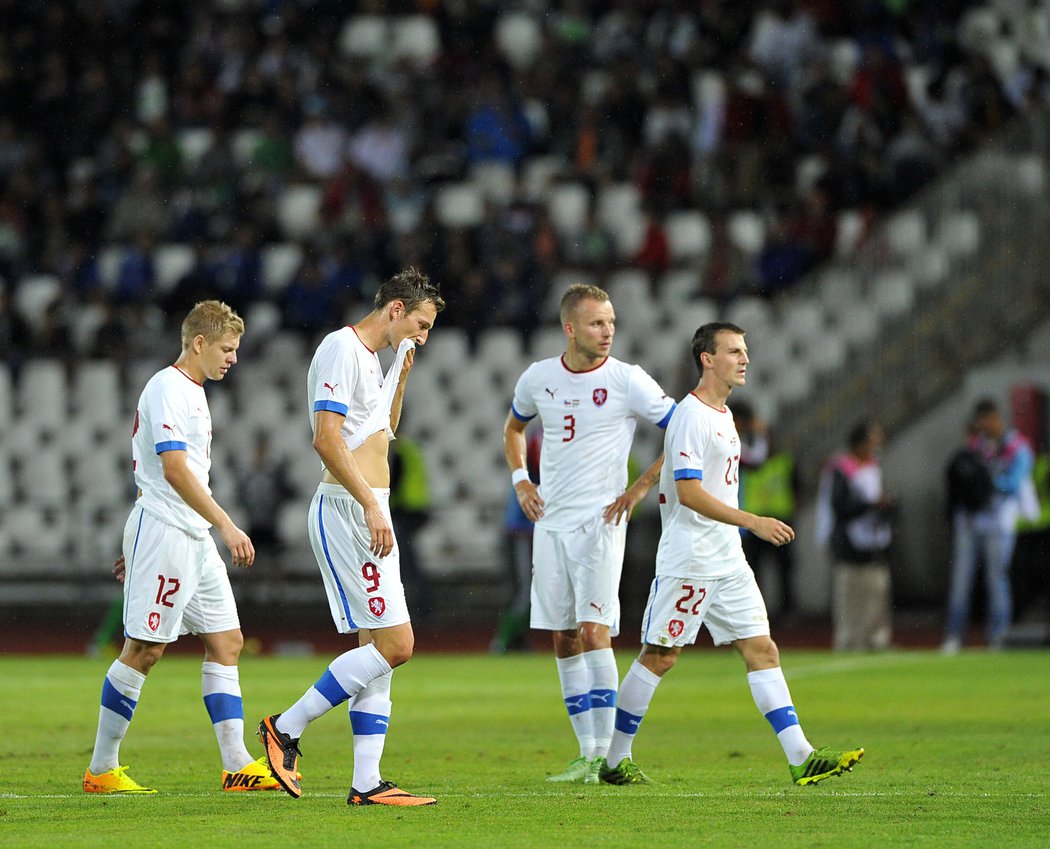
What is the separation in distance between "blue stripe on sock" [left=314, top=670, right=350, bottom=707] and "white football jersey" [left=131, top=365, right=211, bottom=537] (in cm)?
Result: 103

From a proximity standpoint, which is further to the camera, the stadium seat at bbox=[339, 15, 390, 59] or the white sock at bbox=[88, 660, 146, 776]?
the stadium seat at bbox=[339, 15, 390, 59]

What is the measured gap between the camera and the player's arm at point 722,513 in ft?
26.9

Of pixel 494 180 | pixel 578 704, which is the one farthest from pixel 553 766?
pixel 494 180

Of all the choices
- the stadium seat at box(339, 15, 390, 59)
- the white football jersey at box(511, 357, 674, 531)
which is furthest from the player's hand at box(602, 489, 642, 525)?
the stadium seat at box(339, 15, 390, 59)

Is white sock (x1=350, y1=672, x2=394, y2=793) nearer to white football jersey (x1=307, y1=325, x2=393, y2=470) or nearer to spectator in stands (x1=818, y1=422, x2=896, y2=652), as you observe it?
white football jersey (x1=307, y1=325, x2=393, y2=470)

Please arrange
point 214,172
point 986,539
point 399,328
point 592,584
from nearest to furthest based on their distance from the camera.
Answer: point 399,328 → point 592,584 → point 986,539 → point 214,172

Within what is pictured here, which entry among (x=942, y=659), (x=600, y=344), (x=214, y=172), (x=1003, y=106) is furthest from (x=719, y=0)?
(x=600, y=344)

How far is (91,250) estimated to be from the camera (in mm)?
24172

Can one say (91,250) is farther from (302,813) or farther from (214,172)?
(302,813)

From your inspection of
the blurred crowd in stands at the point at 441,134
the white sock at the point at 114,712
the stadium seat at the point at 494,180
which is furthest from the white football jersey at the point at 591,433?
the stadium seat at the point at 494,180

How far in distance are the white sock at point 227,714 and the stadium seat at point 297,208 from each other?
15571mm

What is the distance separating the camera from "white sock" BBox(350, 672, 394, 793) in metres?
8.00

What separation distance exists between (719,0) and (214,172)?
7.14 meters

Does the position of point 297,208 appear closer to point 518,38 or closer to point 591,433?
point 518,38
